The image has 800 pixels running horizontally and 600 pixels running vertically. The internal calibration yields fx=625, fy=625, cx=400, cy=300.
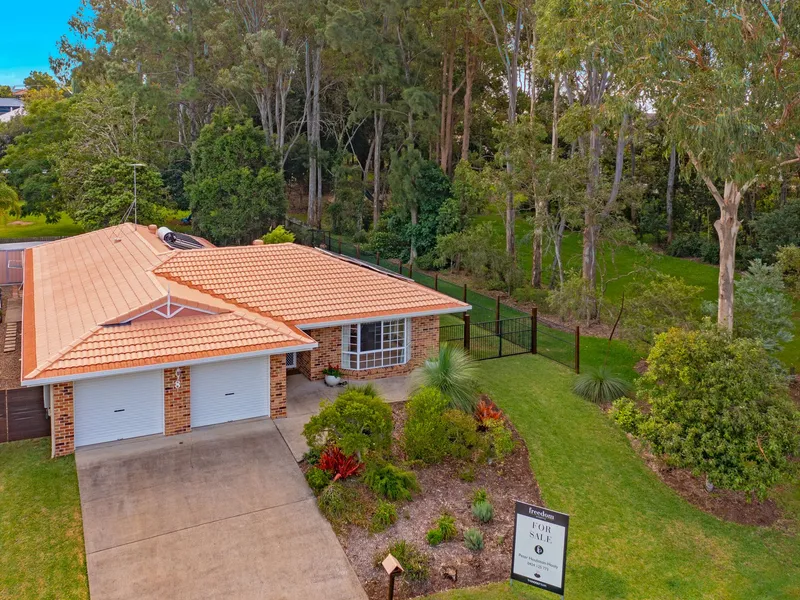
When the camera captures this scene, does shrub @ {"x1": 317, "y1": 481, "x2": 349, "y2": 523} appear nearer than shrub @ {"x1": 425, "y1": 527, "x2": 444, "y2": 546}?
No

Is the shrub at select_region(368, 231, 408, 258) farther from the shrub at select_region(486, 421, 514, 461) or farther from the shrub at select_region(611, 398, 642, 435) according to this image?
the shrub at select_region(611, 398, 642, 435)

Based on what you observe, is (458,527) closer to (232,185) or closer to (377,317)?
(377,317)

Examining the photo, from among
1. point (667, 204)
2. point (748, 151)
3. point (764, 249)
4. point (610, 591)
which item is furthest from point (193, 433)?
point (667, 204)

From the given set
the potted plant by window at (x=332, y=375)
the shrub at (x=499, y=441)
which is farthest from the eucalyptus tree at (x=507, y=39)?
the shrub at (x=499, y=441)

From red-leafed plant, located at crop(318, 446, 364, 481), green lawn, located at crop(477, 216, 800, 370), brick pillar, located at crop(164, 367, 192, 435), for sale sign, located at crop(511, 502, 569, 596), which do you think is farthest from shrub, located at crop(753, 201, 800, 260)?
brick pillar, located at crop(164, 367, 192, 435)

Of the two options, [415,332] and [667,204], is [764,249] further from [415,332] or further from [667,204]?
[415,332]

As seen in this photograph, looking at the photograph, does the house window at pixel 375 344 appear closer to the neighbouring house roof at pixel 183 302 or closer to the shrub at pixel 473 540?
the neighbouring house roof at pixel 183 302
